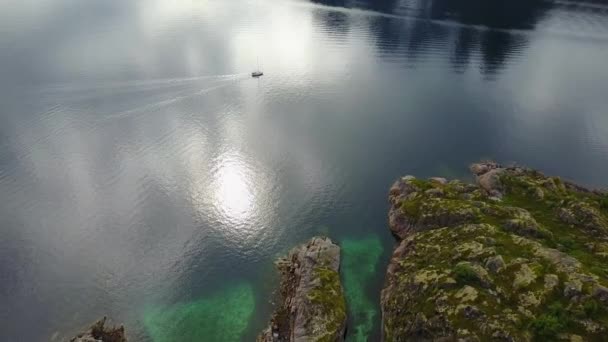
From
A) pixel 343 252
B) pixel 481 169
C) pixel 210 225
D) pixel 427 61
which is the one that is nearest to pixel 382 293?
pixel 343 252

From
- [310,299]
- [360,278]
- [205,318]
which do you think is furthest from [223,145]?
[310,299]

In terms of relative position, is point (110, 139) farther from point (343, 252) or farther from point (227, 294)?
point (343, 252)

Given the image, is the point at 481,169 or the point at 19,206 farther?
the point at 481,169

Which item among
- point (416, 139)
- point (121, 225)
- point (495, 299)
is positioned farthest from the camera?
point (416, 139)

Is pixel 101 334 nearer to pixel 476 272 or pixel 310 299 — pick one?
pixel 310 299

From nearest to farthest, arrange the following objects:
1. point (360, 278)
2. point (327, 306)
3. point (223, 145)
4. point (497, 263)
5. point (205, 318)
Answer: point (497, 263) < point (327, 306) < point (205, 318) < point (360, 278) < point (223, 145)

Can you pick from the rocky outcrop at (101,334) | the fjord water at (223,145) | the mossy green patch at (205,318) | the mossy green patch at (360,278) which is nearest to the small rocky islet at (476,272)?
the mossy green patch at (360,278)

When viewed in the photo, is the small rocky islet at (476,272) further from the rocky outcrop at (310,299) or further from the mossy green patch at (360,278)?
the mossy green patch at (360,278)
